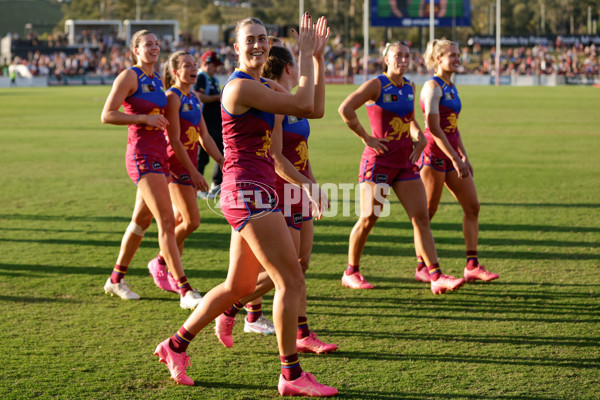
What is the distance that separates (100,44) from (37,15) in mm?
111822

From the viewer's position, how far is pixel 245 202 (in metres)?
4.21

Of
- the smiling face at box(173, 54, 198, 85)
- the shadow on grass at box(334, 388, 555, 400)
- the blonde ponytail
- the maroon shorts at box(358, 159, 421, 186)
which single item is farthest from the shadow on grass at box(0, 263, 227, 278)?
the shadow on grass at box(334, 388, 555, 400)

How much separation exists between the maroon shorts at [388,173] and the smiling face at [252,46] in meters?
2.65

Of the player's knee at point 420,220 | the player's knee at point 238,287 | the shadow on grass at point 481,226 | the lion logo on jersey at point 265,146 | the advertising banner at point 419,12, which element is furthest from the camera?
the advertising banner at point 419,12

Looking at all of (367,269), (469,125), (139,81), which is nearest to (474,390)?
(367,269)

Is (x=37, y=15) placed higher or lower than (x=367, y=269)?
higher

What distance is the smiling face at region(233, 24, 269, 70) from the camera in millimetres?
4125

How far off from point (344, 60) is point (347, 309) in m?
67.3

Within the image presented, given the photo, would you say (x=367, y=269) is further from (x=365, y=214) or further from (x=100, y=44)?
(x=100, y=44)

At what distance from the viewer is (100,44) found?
75312 mm

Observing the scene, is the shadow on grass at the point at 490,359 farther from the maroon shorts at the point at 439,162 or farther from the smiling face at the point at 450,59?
the smiling face at the point at 450,59

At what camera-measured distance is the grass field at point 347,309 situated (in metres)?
4.58

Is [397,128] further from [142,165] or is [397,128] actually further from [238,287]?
[238,287]

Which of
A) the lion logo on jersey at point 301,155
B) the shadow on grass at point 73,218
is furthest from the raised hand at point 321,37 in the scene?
the shadow on grass at point 73,218
